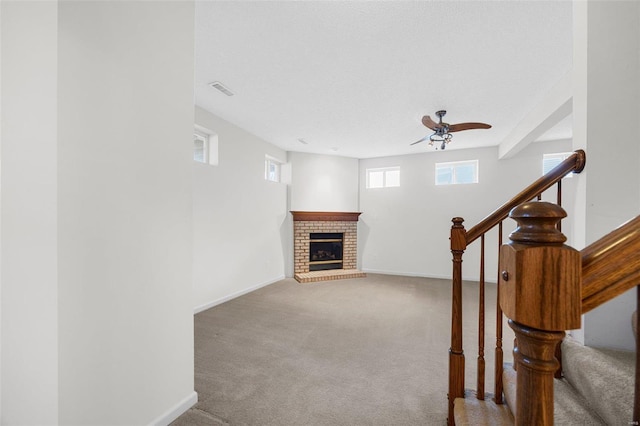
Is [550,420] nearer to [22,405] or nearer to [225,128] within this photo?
[22,405]

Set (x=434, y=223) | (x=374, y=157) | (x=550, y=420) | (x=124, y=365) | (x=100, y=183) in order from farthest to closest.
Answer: (x=374, y=157), (x=434, y=223), (x=124, y=365), (x=100, y=183), (x=550, y=420)

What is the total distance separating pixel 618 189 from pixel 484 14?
4.71 feet

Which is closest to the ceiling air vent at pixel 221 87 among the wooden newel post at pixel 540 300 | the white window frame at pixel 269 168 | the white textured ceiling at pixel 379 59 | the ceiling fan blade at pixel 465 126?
the white textured ceiling at pixel 379 59

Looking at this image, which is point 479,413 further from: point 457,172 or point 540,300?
point 457,172

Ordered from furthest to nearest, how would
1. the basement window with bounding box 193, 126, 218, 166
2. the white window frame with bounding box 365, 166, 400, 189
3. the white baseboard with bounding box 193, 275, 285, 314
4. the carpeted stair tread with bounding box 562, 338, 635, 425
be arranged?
the white window frame with bounding box 365, 166, 400, 189 < the basement window with bounding box 193, 126, 218, 166 < the white baseboard with bounding box 193, 275, 285, 314 < the carpeted stair tread with bounding box 562, 338, 635, 425

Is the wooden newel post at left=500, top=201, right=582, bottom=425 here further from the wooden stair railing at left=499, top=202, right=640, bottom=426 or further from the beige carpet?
the beige carpet

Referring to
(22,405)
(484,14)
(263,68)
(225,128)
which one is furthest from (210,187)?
(484,14)

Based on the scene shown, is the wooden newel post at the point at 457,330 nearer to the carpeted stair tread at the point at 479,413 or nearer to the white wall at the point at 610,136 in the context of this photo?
the carpeted stair tread at the point at 479,413

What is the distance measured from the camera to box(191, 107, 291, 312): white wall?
3.64m

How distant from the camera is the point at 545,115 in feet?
10.3

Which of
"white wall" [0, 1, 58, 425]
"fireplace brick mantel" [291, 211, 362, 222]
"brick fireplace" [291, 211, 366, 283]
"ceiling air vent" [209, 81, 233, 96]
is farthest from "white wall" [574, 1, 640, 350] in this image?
"fireplace brick mantel" [291, 211, 362, 222]

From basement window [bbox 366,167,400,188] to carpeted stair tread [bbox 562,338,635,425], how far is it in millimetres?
5052

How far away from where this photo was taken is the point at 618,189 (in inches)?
50.9

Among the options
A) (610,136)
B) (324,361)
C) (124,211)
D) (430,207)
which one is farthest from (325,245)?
(610,136)
